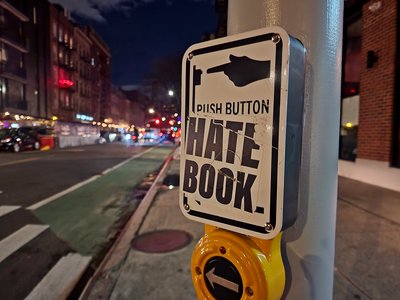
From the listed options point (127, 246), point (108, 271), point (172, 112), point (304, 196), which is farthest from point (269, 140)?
point (172, 112)

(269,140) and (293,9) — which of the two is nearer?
(269,140)

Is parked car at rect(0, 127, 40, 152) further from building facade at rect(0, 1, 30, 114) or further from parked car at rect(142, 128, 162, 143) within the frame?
parked car at rect(142, 128, 162, 143)

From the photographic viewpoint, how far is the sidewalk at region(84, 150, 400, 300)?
3.21m

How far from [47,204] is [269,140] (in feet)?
24.1

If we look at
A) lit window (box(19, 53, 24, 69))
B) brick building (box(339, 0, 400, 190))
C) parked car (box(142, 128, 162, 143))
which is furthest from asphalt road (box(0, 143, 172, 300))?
Answer: parked car (box(142, 128, 162, 143))

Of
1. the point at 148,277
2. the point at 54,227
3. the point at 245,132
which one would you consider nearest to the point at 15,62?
the point at 54,227

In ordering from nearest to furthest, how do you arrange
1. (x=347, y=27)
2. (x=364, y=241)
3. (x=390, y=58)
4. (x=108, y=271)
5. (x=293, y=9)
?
(x=293, y=9), (x=108, y=271), (x=364, y=241), (x=390, y=58), (x=347, y=27)

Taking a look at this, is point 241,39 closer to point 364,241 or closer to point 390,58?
point 364,241

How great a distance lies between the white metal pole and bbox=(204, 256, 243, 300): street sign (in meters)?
0.22

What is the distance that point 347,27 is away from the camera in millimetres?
10547

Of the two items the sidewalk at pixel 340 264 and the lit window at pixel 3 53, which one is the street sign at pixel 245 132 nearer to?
the sidewalk at pixel 340 264

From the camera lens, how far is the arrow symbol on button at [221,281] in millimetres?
1243

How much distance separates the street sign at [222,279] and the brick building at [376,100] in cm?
771

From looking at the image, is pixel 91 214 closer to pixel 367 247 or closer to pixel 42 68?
pixel 367 247
